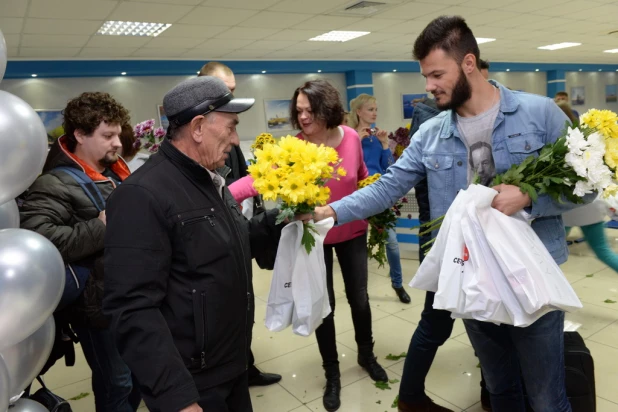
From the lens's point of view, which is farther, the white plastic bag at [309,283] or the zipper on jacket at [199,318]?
the white plastic bag at [309,283]

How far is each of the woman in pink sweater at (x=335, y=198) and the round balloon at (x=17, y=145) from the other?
131cm

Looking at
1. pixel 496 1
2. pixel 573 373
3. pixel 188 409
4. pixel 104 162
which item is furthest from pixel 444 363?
pixel 496 1

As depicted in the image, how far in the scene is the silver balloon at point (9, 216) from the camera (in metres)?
1.59

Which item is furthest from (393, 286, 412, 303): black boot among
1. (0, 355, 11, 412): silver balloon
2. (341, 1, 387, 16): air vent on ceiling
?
(341, 1, 387, 16): air vent on ceiling

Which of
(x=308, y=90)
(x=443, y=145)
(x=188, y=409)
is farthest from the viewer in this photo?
(x=308, y=90)

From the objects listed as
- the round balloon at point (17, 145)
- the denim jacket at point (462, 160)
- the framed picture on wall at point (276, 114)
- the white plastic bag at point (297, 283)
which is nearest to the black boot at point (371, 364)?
the white plastic bag at point (297, 283)

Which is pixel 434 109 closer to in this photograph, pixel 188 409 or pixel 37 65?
pixel 188 409

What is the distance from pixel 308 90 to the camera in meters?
2.42

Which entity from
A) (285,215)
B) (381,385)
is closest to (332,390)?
(381,385)

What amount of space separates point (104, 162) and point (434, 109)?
5.66ft

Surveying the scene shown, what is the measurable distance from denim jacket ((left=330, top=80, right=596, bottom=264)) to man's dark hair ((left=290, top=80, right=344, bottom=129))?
21.4 inches

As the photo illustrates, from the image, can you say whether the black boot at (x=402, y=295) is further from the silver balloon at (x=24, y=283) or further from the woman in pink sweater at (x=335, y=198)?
the silver balloon at (x=24, y=283)

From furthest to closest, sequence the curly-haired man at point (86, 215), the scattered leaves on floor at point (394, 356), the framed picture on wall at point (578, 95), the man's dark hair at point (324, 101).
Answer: the framed picture on wall at point (578, 95) → the scattered leaves on floor at point (394, 356) → the man's dark hair at point (324, 101) → the curly-haired man at point (86, 215)

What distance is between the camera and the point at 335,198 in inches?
97.7
